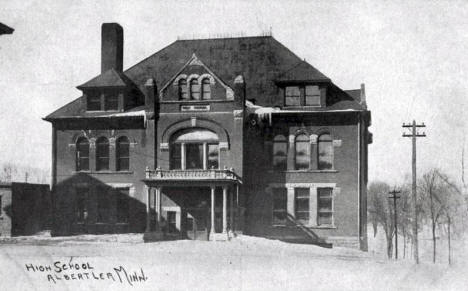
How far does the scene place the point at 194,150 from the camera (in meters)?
29.3

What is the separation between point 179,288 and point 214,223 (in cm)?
1517

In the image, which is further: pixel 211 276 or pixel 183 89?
pixel 183 89

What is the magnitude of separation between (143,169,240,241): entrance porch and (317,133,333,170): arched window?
478cm

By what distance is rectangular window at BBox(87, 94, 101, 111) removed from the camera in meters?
31.6

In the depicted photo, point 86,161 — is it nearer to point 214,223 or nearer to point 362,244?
point 214,223

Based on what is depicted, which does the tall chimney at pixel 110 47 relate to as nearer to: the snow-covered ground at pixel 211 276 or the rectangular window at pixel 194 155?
the rectangular window at pixel 194 155

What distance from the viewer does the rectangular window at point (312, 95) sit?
29516mm

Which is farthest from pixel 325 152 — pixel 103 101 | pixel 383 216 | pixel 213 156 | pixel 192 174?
pixel 383 216

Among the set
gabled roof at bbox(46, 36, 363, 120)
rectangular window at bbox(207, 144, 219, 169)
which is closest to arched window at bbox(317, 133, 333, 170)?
gabled roof at bbox(46, 36, 363, 120)

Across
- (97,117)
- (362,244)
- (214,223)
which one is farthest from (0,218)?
(362,244)

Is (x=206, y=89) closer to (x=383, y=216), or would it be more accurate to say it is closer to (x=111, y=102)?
(x=111, y=102)

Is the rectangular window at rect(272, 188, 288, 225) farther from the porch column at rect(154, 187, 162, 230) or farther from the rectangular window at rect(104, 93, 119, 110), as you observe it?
the rectangular window at rect(104, 93, 119, 110)

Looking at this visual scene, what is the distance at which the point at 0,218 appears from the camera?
30.8m

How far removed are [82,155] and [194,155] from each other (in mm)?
6778
